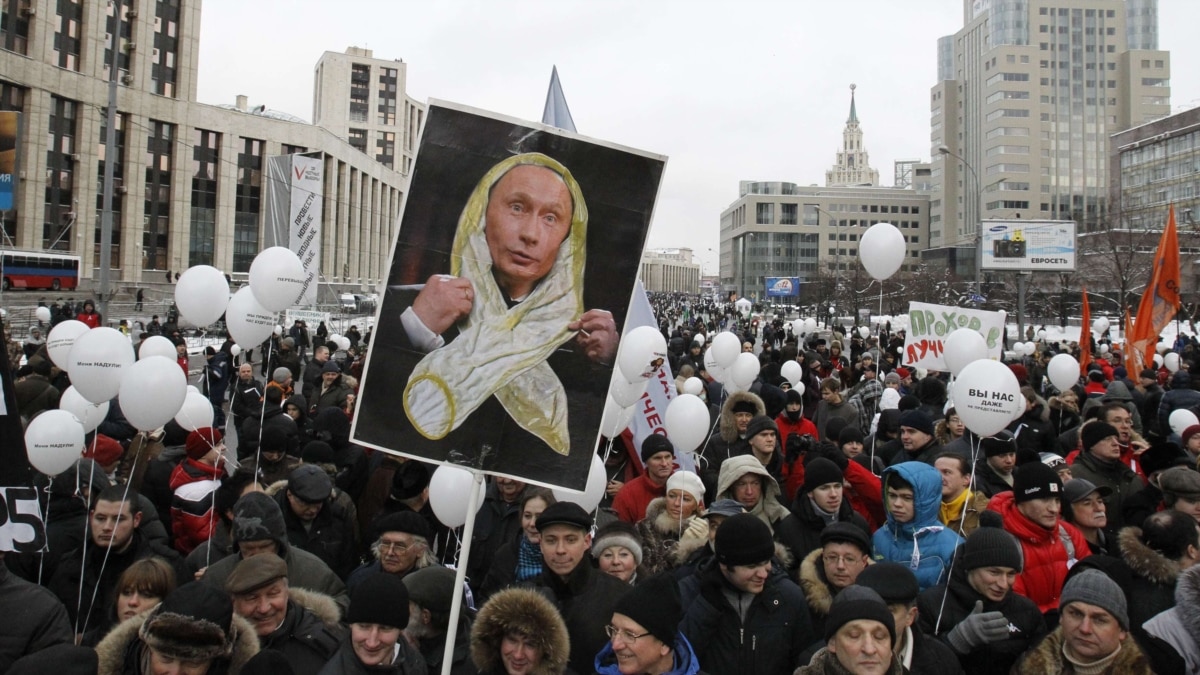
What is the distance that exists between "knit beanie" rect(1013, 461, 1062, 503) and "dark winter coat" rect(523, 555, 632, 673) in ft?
6.77

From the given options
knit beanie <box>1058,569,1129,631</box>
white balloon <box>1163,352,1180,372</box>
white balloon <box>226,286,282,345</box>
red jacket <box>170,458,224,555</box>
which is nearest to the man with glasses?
knit beanie <box>1058,569,1129,631</box>

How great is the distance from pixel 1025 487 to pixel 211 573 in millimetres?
Result: 3927

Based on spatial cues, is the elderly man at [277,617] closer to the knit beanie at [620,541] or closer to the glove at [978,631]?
the knit beanie at [620,541]

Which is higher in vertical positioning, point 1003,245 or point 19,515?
point 1003,245

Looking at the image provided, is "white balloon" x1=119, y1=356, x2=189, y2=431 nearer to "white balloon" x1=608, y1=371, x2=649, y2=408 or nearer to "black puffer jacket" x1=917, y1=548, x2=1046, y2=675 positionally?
"white balloon" x1=608, y1=371, x2=649, y2=408

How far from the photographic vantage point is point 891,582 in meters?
3.26

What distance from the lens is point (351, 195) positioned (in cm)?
7606

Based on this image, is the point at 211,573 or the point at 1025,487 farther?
the point at 1025,487

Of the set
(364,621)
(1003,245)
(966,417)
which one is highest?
(1003,245)

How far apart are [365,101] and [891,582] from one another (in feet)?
378

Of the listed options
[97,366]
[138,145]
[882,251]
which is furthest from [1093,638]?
[138,145]

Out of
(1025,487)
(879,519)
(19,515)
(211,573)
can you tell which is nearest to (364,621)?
(211,573)

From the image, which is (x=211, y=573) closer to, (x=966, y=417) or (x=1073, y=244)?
(x=966, y=417)

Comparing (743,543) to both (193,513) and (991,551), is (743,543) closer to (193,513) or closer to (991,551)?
(991,551)
